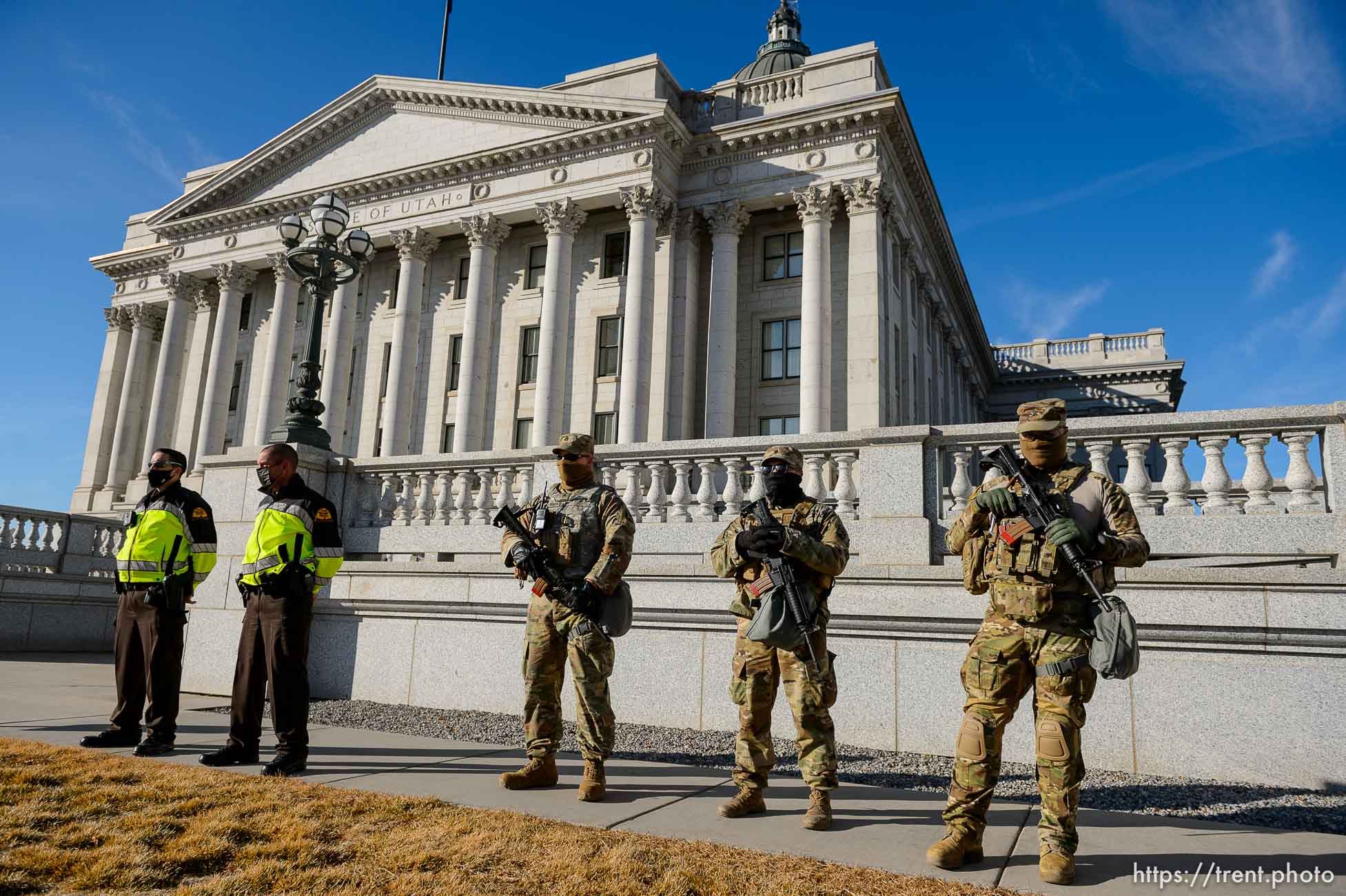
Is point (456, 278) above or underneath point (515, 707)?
above

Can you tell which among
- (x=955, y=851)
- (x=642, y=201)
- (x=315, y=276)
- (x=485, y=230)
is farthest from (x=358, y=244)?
(x=485, y=230)

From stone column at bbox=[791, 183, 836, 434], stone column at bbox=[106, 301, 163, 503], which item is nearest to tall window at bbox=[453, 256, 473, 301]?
stone column at bbox=[791, 183, 836, 434]

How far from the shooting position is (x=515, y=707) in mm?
8945

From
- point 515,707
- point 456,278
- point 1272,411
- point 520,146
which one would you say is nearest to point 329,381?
point 456,278

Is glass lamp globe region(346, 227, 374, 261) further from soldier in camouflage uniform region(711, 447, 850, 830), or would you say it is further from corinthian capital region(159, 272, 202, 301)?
corinthian capital region(159, 272, 202, 301)

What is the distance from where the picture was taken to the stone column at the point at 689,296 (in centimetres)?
Result: 2830

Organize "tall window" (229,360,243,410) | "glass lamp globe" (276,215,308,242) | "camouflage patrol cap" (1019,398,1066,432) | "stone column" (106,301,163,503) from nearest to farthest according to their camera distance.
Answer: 1. "camouflage patrol cap" (1019,398,1066,432)
2. "glass lamp globe" (276,215,308,242)
3. "tall window" (229,360,243,410)
4. "stone column" (106,301,163,503)

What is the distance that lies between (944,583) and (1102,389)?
1934 inches

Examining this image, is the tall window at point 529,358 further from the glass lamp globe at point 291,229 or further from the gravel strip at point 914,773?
the gravel strip at point 914,773

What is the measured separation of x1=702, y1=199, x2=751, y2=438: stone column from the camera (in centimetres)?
2700

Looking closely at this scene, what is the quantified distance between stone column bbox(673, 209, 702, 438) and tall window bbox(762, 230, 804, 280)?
246 cm

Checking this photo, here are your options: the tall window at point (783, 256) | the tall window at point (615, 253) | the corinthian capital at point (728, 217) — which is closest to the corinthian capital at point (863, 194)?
the tall window at point (783, 256)

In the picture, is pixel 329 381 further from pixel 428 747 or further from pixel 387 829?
pixel 387 829

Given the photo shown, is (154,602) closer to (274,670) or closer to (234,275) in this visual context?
(274,670)
